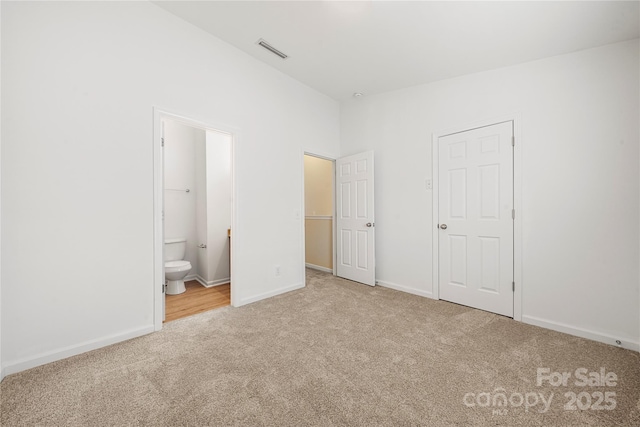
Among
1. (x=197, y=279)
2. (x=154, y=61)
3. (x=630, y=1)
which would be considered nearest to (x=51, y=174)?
(x=154, y=61)

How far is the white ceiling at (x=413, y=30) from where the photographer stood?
2.09 metres

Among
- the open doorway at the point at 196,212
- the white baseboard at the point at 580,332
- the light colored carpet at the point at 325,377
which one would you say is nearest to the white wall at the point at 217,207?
the open doorway at the point at 196,212

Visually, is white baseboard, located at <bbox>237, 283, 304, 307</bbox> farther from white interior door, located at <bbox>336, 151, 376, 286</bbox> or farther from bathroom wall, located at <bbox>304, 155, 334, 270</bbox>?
bathroom wall, located at <bbox>304, 155, 334, 270</bbox>

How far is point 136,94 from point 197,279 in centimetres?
281

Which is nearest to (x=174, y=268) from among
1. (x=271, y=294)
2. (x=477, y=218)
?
(x=271, y=294)

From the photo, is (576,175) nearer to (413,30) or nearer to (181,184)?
(413,30)

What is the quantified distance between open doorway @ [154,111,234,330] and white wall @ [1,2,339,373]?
1.11 metres

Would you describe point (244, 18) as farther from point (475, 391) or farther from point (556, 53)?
point (475, 391)

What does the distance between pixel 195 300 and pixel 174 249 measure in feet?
3.45

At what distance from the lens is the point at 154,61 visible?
7.65 ft

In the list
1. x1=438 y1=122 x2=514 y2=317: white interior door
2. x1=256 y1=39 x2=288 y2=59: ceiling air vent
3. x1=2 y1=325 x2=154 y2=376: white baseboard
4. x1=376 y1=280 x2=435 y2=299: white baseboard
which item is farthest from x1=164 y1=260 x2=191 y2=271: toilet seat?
x1=438 y1=122 x2=514 y2=317: white interior door

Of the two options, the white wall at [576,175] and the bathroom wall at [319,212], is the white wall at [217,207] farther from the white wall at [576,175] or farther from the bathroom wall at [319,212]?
the white wall at [576,175]

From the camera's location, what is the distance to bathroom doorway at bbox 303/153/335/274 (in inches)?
183

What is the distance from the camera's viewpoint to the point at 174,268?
11.1ft
